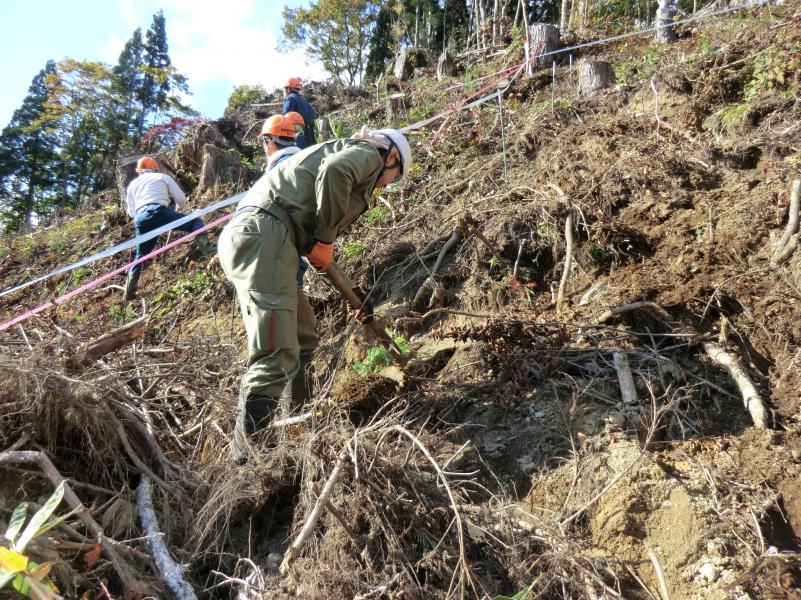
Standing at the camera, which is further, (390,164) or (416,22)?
(416,22)

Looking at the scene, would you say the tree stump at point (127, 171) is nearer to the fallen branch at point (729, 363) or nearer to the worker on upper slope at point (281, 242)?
the worker on upper slope at point (281, 242)

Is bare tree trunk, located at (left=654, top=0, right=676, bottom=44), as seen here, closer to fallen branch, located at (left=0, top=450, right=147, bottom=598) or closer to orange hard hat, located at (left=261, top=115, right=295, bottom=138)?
orange hard hat, located at (left=261, top=115, right=295, bottom=138)

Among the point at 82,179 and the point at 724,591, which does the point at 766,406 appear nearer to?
the point at 724,591

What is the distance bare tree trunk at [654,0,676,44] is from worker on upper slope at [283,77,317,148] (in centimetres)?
502

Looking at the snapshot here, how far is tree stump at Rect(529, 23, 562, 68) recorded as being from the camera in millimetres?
8047

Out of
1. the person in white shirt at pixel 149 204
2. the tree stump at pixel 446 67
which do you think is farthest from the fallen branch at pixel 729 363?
the tree stump at pixel 446 67

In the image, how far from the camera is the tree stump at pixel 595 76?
6.08m

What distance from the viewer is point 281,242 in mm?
3043

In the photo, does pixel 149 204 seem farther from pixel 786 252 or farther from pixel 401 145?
pixel 786 252

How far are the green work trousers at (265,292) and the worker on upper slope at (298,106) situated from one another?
464 cm

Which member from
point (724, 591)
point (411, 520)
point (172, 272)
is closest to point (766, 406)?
point (724, 591)

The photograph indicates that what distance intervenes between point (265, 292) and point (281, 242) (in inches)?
12.1

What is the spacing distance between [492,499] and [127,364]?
8.88ft

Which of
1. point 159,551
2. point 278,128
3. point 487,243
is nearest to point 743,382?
point 487,243
